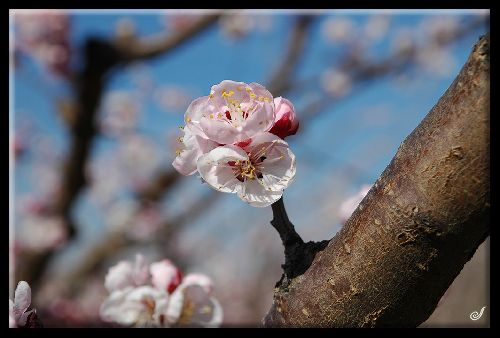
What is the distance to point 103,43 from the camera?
2736 mm

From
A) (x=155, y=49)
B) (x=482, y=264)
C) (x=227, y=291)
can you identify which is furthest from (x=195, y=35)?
(x=227, y=291)

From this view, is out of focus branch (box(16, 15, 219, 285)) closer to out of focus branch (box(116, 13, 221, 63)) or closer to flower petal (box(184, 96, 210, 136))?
out of focus branch (box(116, 13, 221, 63))

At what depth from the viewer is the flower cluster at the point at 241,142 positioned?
707 mm

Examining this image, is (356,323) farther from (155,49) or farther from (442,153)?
(155,49)

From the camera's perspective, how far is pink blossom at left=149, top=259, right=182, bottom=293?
3.35 feet

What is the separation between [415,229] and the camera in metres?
0.60

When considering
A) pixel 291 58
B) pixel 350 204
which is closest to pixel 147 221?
pixel 291 58

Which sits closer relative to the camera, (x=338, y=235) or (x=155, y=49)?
(x=338, y=235)

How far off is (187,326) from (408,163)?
61 cm

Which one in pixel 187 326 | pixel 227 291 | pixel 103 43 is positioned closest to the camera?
pixel 187 326

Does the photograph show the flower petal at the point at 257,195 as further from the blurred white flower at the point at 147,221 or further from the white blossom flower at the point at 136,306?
the blurred white flower at the point at 147,221

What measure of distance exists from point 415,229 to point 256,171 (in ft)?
0.83

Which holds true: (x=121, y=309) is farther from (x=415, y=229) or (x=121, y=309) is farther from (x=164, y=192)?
(x=164, y=192)

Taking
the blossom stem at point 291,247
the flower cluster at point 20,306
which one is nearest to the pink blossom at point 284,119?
the blossom stem at point 291,247
